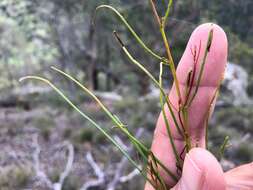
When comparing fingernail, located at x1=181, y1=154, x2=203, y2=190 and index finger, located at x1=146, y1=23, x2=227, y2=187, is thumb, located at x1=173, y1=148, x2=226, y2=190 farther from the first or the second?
index finger, located at x1=146, y1=23, x2=227, y2=187

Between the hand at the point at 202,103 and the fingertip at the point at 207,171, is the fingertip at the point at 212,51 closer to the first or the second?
the hand at the point at 202,103

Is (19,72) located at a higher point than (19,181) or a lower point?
lower

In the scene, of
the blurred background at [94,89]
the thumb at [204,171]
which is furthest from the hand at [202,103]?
the blurred background at [94,89]

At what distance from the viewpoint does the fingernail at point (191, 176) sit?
1.09 metres

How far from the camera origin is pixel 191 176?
1.12 m

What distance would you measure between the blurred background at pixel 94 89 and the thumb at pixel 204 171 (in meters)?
0.86

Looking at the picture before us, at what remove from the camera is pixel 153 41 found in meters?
5.43

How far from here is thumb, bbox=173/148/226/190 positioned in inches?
42.6

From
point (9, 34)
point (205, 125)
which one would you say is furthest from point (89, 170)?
point (9, 34)

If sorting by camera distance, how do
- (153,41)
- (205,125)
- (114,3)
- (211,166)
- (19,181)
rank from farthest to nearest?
1. (153,41)
2. (19,181)
3. (114,3)
4. (205,125)
5. (211,166)

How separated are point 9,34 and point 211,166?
8522 millimetres

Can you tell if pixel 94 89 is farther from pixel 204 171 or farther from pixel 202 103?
pixel 204 171

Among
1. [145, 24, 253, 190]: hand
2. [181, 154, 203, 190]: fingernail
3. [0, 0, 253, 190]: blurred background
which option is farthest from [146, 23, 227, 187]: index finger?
[0, 0, 253, 190]: blurred background

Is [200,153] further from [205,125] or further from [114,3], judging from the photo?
[114,3]
